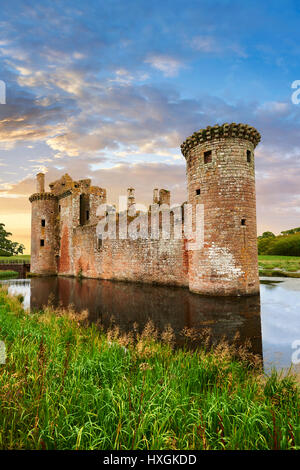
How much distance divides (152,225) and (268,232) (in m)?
72.3

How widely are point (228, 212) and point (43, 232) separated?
22561 mm

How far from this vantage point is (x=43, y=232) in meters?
29.1

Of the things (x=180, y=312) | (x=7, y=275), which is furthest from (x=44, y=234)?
(x=180, y=312)

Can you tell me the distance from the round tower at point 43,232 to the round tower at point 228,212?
2047 centimetres

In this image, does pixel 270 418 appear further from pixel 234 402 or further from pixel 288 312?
pixel 288 312

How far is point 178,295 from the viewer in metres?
13.6

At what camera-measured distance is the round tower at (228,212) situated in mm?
12797

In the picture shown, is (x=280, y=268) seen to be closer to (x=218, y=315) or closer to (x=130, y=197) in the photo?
(x=130, y=197)

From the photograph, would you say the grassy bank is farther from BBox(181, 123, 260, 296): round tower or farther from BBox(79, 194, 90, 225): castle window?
BBox(79, 194, 90, 225): castle window

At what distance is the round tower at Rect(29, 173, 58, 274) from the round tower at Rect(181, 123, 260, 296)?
2047cm

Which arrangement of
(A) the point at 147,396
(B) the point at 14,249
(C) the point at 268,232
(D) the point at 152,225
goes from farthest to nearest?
A: (C) the point at 268,232 → (B) the point at 14,249 → (D) the point at 152,225 → (A) the point at 147,396

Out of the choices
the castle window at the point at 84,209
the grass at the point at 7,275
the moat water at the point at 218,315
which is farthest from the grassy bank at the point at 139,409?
the grass at the point at 7,275

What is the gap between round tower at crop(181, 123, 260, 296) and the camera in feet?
42.0

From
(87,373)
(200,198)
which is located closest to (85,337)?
(87,373)
